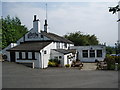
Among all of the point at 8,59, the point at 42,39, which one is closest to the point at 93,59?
the point at 42,39

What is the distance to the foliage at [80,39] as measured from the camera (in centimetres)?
4797

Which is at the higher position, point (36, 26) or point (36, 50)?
point (36, 26)

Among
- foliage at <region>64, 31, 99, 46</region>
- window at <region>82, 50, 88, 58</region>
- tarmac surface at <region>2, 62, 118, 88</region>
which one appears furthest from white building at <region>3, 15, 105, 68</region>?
foliage at <region>64, 31, 99, 46</region>

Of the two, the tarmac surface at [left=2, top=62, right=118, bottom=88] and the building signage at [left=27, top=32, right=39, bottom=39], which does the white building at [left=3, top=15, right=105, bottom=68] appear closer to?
the building signage at [left=27, top=32, right=39, bottom=39]

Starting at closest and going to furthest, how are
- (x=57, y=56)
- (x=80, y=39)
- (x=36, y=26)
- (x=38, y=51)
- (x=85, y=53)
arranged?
(x=38, y=51) < (x=57, y=56) < (x=36, y=26) < (x=85, y=53) < (x=80, y=39)

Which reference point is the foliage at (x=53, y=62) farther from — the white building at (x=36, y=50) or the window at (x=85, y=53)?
the window at (x=85, y=53)

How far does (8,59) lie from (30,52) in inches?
203

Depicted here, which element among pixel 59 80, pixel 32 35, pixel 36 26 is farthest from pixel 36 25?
pixel 59 80

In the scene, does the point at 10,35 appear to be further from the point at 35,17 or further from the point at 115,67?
the point at 115,67

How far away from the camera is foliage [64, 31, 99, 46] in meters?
48.0

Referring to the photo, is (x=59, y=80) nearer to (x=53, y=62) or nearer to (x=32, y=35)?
(x=53, y=62)

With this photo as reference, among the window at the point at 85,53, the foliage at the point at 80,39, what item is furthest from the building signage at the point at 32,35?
the foliage at the point at 80,39

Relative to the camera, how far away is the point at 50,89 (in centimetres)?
1089

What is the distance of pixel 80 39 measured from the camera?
1908 inches
